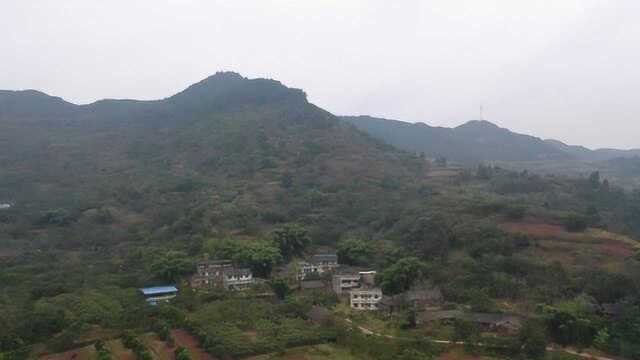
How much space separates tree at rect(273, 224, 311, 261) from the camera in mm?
38719

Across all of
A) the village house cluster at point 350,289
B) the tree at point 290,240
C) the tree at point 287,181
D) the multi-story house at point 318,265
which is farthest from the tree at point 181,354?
the tree at point 287,181

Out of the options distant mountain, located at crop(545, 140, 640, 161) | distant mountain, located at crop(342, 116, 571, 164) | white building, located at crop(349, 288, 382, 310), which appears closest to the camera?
white building, located at crop(349, 288, 382, 310)

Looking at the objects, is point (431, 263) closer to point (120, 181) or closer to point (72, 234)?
point (72, 234)

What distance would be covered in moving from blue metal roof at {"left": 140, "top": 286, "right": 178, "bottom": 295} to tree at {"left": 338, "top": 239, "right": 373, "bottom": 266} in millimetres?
10585

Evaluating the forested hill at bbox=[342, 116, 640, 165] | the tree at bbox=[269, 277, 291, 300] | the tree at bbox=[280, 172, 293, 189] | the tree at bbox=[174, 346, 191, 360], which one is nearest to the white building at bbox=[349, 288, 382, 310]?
the tree at bbox=[269, 277, 291, 300]

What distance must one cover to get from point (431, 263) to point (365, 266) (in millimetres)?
4433

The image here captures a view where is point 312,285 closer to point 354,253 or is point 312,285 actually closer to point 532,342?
point 354,253

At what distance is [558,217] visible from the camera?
137 feet

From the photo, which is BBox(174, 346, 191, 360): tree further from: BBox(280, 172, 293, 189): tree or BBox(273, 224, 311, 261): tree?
BBox(280, 172, 293, 189): tree

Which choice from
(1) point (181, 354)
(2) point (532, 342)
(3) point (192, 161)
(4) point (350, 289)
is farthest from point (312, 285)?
(3) point (192, 161)

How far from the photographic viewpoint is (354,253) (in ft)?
124

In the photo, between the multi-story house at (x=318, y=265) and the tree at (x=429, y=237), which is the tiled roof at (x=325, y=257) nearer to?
the multi-story house at (x=318, y=265)

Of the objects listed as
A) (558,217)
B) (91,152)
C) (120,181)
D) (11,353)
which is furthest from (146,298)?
(91,152)

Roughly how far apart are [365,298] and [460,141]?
102 meters
